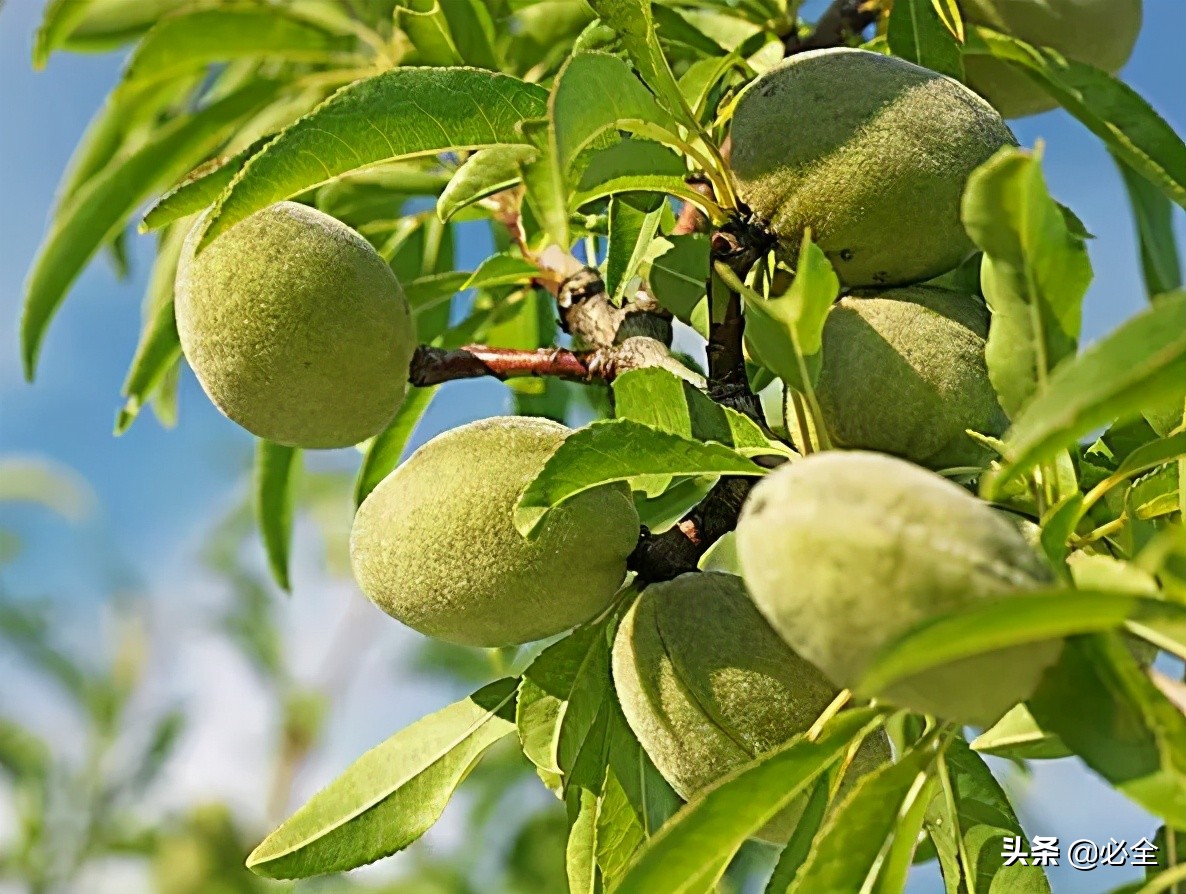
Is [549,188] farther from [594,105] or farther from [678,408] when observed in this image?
[678,408]

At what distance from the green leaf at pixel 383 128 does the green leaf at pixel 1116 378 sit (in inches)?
15.7

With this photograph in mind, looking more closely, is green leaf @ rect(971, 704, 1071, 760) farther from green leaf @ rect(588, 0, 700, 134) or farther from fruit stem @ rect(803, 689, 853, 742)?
green leaf @ rect(588, 0, 700, 134)

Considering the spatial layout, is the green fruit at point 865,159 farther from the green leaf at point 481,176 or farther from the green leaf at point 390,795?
the green leaf at point 390,795

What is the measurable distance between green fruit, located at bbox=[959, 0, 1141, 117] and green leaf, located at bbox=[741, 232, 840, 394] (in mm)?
690

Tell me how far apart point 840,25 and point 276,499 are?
3.00 ft

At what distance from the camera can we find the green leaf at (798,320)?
71 cm

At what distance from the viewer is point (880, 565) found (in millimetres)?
543

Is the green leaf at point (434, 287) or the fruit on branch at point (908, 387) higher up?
the fruit on branch at point (908, 387)

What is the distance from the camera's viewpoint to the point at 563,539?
3.11 feet

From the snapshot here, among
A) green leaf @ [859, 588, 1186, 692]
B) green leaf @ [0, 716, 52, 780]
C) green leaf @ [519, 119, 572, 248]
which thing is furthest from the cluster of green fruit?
green leaf @ [0, 716, 52, 780]

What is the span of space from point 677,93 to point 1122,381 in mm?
457

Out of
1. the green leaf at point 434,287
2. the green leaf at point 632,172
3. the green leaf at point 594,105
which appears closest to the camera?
the green leaf at point 594,105

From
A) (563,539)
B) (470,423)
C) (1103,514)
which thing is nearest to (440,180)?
(470,423)

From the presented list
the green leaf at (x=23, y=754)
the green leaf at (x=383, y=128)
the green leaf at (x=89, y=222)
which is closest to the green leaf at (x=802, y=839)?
the green leaf at (x=383, y=128)
